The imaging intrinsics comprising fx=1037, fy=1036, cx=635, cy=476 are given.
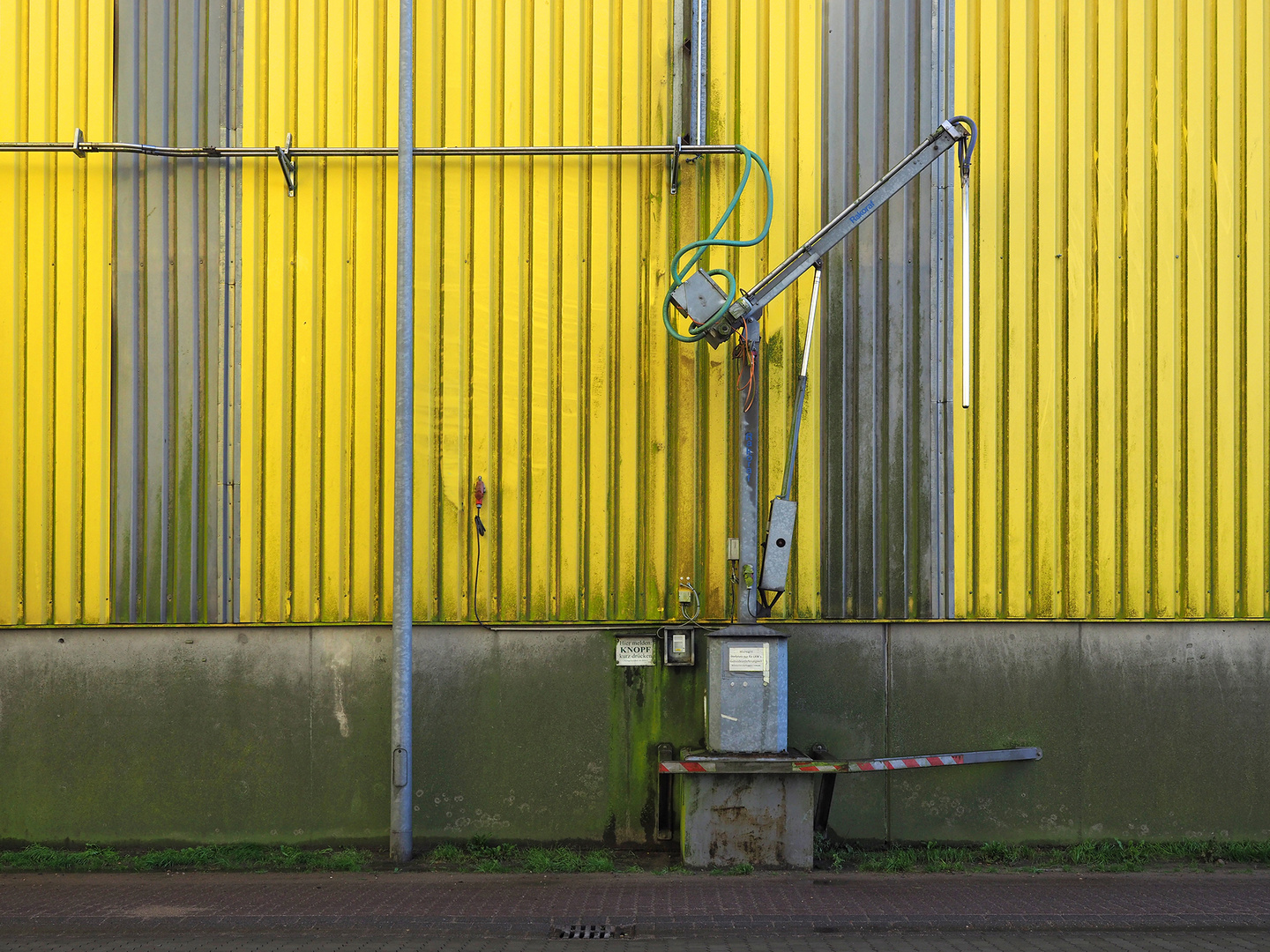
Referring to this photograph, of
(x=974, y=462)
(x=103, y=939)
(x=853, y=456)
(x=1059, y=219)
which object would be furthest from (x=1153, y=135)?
(x=103, y=939)

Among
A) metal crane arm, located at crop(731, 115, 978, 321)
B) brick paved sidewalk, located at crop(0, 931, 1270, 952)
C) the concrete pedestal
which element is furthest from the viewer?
metal crane arm, located at crop(731, 115, 978, 321)

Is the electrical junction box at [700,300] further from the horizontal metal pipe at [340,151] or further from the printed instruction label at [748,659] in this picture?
the printed instruction label at [748,659]

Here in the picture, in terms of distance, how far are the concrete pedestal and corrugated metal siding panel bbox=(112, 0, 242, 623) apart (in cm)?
416

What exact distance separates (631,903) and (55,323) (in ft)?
21.2

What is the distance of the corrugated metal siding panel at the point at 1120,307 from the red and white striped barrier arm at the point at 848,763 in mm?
1188

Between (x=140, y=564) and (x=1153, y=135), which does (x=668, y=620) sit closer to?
(x=140, y=564)

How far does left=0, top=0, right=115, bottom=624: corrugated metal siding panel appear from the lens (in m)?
8.38

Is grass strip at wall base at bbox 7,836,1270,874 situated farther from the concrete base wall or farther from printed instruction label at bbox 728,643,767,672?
printed instruction label at bbox 728,643,767,672

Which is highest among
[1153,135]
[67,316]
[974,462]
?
[1153,135]

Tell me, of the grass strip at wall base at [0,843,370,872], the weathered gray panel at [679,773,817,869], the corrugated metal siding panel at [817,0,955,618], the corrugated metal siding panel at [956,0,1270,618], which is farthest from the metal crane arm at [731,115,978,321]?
the grass strip at wall base at [0,843,370,872]

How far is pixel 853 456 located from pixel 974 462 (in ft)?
3.28

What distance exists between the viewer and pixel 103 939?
252 inches

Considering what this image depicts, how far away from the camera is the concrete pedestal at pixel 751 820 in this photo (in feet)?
25.1

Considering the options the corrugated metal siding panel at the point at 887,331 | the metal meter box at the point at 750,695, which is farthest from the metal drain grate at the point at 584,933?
the corrugated metal siding panel at the point at 887,331
